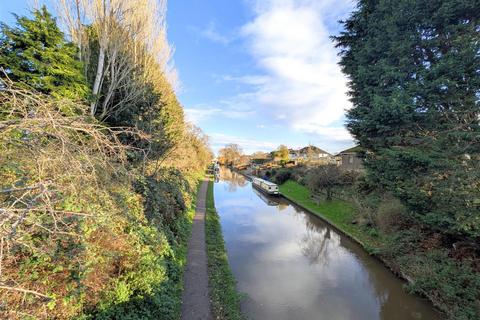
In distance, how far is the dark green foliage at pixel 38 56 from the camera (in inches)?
232

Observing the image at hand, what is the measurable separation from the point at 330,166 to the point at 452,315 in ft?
45.5

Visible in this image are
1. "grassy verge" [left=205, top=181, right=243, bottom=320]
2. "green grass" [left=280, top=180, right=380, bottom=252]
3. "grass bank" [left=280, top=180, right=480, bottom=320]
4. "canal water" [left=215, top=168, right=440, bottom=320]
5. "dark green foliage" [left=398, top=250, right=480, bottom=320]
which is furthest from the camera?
"green grass" [left=280, top=180, right=380, bottom=252]

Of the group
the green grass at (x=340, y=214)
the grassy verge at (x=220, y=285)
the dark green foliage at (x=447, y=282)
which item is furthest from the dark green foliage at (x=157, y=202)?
the green grass at (x=340, y=214)

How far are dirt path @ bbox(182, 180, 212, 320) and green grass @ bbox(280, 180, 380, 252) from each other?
7581 millimetres

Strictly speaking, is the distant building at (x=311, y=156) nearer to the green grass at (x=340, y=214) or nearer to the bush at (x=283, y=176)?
the bush at (x=283, y=176)

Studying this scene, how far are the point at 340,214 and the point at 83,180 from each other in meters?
15.4

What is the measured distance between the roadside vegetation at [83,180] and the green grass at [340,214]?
8874 mm

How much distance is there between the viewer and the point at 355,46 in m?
12.6

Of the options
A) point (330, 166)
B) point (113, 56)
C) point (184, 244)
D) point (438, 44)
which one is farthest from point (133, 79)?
point (330, 166)

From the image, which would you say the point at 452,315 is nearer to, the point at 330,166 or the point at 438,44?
the point at 438,44

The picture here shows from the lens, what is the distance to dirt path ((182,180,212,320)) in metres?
5.14

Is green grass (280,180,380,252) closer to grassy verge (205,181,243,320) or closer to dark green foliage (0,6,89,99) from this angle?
grassy verge (205,181,243,320)

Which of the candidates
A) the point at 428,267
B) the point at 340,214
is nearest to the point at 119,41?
the point at 428,267

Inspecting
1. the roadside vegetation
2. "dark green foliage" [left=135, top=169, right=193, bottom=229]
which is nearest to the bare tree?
the roadside vegetation
